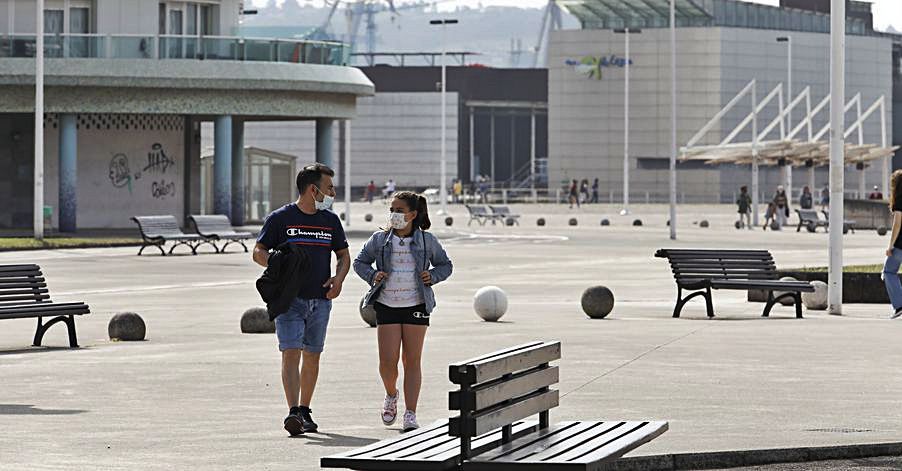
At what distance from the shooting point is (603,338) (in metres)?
18.5

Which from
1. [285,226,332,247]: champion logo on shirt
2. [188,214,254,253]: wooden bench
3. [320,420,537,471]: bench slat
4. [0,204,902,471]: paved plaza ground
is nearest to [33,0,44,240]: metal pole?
[188,214,254,253]: wooden bench

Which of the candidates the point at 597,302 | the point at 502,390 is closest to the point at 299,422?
the point at 502,390

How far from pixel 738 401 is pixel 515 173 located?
130855 millimetres

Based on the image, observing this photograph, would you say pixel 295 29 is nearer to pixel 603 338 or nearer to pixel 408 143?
pixel 408 143

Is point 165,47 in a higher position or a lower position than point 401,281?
higher

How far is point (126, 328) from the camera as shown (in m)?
19.1

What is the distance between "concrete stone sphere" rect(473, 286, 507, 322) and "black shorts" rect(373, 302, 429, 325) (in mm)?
9618

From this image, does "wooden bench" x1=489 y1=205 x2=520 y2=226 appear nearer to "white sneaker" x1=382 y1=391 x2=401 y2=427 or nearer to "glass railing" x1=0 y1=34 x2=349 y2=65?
"glass railing" x1=0 y1=34 x2=349 y2=65

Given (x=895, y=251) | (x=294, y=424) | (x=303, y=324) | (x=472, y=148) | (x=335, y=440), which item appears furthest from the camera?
(x=472, y=148)

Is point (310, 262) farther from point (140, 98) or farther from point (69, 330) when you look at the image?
point (140, 98)

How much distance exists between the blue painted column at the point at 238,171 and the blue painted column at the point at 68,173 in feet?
23.1

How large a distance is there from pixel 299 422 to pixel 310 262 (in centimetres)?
104

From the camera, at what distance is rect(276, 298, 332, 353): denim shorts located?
11484mm

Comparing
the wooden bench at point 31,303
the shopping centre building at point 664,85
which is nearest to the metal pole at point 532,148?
the shopping centre building at point 664,85
